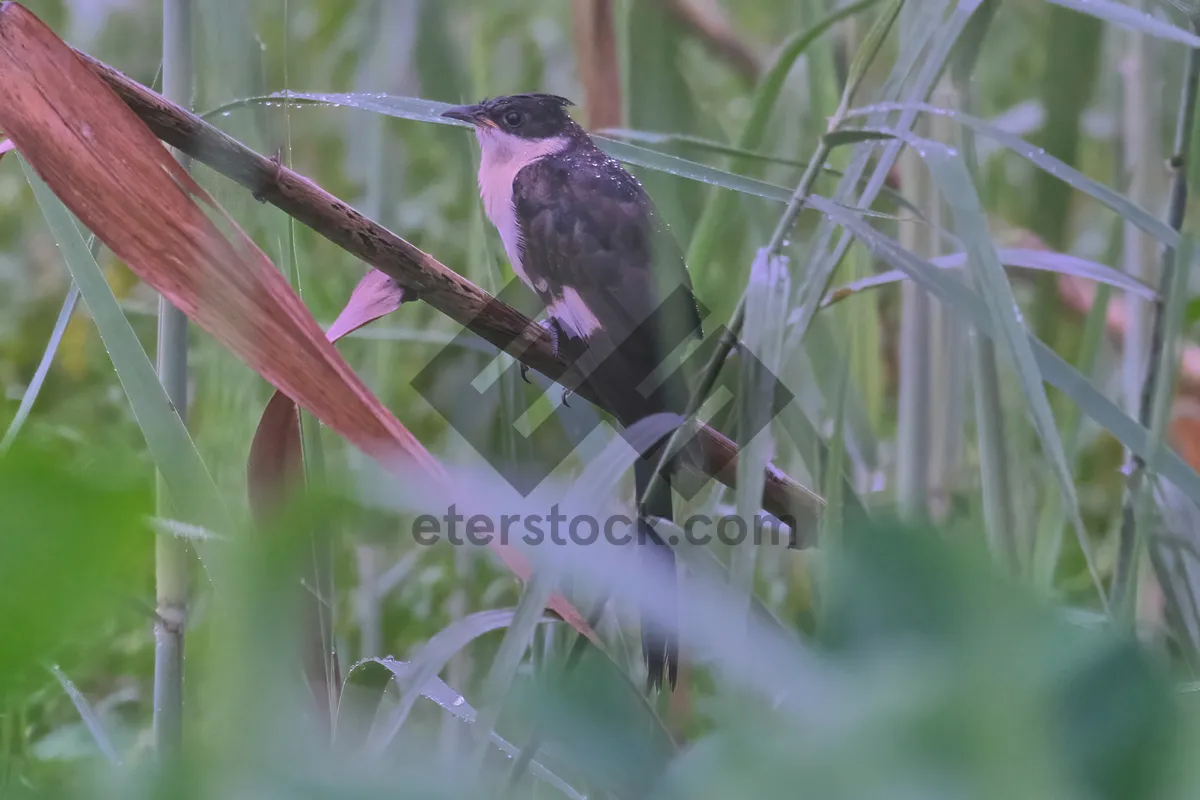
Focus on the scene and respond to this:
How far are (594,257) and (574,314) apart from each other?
59mm

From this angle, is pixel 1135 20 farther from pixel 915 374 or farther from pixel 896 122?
pixel 915 374

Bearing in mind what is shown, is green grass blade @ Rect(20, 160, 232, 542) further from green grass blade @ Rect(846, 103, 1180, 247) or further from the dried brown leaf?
green grass blade @ Rect(846, 103, 1180, 247)

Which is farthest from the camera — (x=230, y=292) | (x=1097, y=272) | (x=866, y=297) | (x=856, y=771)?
(x=866, y=297)

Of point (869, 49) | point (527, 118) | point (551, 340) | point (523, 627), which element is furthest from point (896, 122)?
point (527, 118)

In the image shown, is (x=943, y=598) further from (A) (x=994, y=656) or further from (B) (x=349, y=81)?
(B) (x=349, y=81)

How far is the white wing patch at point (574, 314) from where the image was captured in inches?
33.9

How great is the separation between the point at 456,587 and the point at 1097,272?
27.5 inches

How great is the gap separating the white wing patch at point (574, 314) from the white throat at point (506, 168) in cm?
5

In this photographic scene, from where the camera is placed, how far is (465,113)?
0.87 metres

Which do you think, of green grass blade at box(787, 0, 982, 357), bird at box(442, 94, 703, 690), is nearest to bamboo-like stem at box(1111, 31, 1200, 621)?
green grass blade at box(787, 0, 982, 357)

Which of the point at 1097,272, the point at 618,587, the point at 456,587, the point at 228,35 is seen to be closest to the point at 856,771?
the point at 618,587

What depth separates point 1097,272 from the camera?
65 cm

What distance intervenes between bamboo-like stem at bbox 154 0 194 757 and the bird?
23cm

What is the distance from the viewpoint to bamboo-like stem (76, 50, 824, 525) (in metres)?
0.49
